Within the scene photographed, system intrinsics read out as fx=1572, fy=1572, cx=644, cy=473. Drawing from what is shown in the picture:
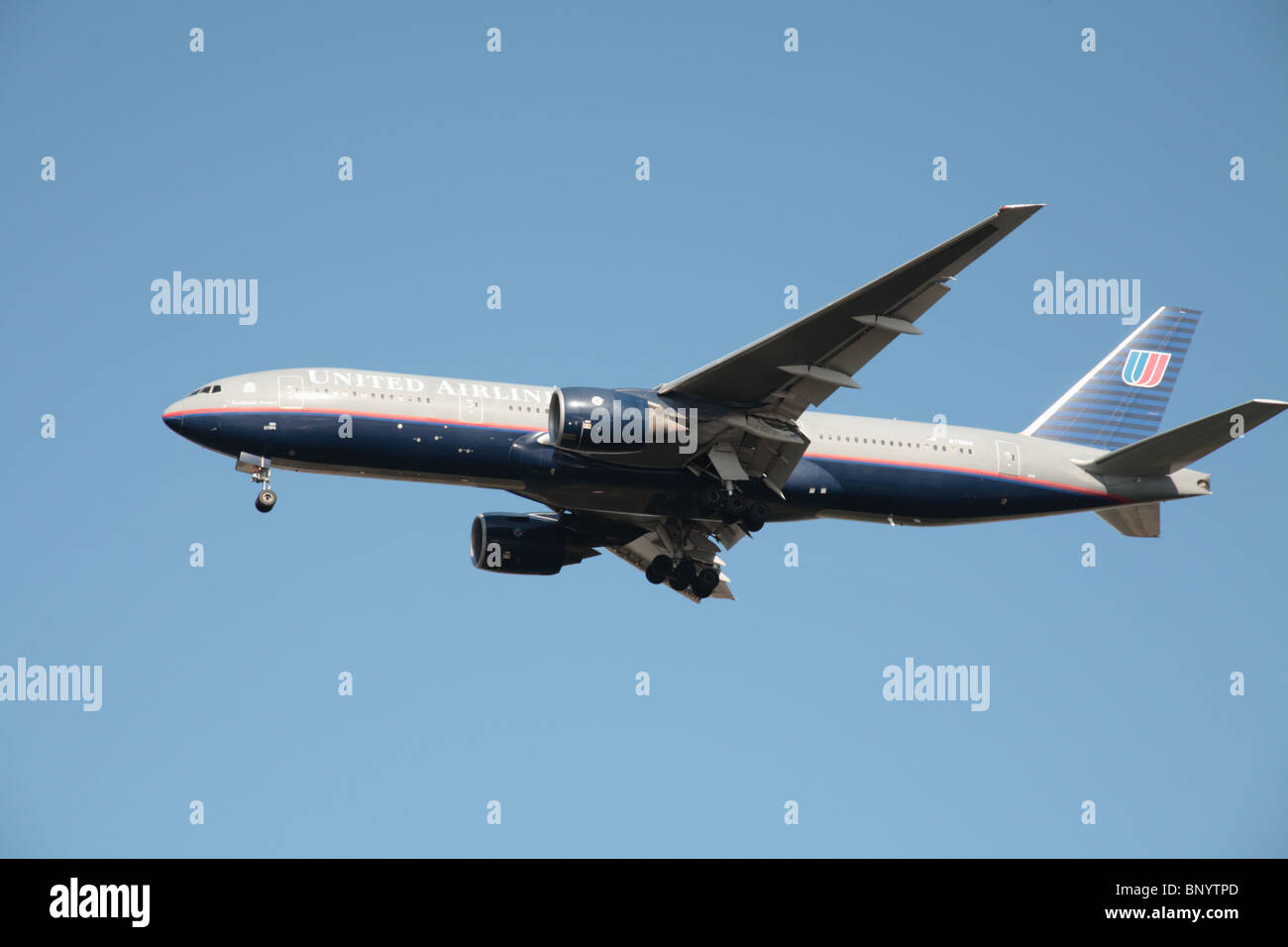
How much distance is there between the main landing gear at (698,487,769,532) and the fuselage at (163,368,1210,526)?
0.50 m

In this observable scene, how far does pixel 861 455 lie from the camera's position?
41594 mm

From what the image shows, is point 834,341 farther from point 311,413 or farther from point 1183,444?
point 311,413

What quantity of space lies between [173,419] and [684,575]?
14134 mm

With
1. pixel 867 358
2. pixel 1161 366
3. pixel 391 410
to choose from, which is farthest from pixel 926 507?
pixel 391 410

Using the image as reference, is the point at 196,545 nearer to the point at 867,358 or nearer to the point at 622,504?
the point at 622,504

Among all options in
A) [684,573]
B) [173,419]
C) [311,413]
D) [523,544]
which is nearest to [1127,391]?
[684,573]

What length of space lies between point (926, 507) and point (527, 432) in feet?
36.4

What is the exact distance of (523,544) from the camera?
4450 cm

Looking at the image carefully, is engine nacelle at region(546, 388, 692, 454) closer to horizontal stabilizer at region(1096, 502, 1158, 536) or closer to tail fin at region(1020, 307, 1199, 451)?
tail fin at region(1020, 307, 1199, 451)

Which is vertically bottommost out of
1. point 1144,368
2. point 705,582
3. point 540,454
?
point 705,582

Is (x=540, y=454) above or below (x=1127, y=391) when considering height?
below

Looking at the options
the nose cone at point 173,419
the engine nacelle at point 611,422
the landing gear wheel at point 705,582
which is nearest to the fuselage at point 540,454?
the nose cone at point 173,419

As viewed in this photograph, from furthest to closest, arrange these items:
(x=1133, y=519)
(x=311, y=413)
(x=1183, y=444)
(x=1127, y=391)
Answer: (x=1127, y=391), (x=1133, y=519), (x=1183, y=444), (x=311, y=413)

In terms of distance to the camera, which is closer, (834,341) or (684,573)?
(834,341)
